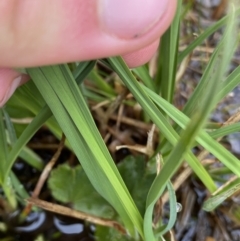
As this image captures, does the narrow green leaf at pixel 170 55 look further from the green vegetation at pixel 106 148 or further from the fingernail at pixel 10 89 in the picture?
the fingernail at pixel 10 89

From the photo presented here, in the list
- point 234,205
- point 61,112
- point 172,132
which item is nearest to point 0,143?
point 61,112

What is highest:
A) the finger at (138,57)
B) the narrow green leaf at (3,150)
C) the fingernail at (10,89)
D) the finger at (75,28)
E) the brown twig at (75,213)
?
the finger at (75,28)

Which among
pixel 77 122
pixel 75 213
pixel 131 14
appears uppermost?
pixel 131 14

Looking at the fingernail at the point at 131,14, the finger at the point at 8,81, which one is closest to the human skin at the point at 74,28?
the fingernail at the point at 131,14

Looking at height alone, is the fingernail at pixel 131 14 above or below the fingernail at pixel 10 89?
above

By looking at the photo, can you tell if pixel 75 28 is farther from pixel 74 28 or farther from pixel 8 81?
pixel 8 81

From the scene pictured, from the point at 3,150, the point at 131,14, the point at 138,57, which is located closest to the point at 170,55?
the point at 138,57

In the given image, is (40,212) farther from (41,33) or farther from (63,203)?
(41,33)

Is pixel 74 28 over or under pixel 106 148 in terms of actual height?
over
